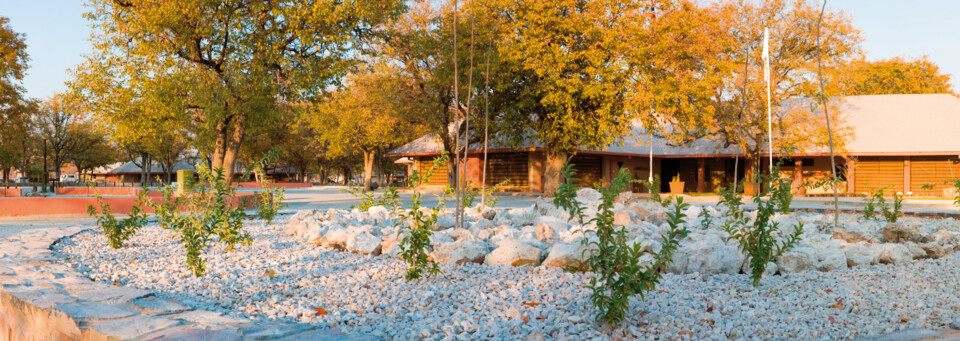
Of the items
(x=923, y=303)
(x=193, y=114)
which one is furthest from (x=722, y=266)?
(x=193, y=114)

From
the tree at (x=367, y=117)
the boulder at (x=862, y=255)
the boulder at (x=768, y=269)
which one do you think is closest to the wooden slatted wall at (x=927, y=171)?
the tree at (x=367, y=117)

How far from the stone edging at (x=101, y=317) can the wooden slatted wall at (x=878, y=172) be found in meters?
32.5

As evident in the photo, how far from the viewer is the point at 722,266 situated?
5074mm

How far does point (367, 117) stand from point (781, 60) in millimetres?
21080

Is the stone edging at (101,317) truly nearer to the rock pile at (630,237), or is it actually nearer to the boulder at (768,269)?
the rock pile at (630,237)

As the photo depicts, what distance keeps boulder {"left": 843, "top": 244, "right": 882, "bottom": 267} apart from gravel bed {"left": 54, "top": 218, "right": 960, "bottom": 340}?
111 millimetres

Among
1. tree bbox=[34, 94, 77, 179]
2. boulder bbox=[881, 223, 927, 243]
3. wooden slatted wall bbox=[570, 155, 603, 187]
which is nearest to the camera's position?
boulder bbox=[881, 223, 927, 243]

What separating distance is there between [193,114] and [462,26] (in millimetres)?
10481

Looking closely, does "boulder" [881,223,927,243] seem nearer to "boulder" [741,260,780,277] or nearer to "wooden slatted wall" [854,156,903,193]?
"boulder" [741,260,780,277]

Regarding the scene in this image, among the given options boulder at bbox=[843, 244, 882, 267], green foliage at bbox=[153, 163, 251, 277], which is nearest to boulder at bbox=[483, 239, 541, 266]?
green foliage at bbox=[153, 163, 251, 277]

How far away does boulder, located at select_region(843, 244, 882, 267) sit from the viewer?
558 cm

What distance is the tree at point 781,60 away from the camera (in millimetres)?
25234

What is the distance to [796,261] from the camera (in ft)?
17.0

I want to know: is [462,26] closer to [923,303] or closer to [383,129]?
[383,129]
